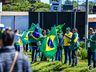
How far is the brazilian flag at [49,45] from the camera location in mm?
18469

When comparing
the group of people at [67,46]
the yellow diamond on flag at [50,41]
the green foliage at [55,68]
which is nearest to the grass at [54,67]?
the green foliage at [55,68]

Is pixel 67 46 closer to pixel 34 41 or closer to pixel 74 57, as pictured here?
pixel 74 57

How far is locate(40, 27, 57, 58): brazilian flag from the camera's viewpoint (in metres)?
18.5


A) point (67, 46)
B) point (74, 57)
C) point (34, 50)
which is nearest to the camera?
point (74, 57)

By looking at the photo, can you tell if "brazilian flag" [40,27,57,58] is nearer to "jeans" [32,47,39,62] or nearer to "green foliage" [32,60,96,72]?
"jeans" [32,47,39,62]

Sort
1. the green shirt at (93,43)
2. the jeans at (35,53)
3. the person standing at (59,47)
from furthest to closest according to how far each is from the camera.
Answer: the person standing at (59,47) → the jeans at (35,53) → the green shirt at (93,43)

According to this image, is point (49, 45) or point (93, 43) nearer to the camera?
point (93, 43)

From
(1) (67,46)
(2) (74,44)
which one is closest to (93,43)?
(2) (74,44)

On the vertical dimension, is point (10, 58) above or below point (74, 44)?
above

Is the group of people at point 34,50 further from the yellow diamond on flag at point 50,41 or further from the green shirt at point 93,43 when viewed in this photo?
the yellow diamond on flag at point 50,41

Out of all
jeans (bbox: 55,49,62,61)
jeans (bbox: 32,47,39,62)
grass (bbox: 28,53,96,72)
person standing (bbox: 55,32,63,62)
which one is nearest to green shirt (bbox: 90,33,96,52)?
grass (bbox: 28,53,96,72)

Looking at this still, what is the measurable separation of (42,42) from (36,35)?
376 mm

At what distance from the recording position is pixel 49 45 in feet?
61.3

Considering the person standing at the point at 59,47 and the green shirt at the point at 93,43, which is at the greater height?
the green shirt at the point at 93,43
